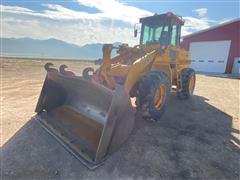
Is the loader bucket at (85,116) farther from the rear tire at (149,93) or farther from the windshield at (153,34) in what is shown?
the windshield at (153,34)

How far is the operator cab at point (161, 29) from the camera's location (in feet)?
17.6

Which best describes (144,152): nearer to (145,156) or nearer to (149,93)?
(145,156)

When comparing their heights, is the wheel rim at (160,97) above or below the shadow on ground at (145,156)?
above

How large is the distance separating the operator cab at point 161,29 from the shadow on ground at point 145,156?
278 centimetres

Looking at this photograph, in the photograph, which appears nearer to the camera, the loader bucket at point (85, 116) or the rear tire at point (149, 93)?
the loader bucket at point (85, 116)

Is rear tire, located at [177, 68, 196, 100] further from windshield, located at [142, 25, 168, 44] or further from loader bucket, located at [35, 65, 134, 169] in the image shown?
loader bucket, located at [35, 65, 134, 169]

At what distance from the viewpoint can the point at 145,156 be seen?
9.46 ft

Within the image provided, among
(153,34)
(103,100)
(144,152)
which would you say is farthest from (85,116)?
(153,34)

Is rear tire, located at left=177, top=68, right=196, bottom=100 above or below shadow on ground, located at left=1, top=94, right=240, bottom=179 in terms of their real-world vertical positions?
above

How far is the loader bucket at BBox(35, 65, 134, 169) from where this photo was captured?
2605 millimetres

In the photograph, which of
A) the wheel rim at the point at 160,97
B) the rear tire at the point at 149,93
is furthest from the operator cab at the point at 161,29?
the rear tire at the point at 149,93

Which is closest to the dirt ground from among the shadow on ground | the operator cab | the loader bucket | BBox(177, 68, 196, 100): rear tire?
the shadow on ground

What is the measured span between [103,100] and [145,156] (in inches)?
49.1

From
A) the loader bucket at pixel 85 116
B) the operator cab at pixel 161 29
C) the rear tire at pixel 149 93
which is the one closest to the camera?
the loader bucket at pixel 85 116
